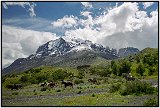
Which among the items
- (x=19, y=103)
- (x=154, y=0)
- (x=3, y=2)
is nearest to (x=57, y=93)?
(x=19, y=103)

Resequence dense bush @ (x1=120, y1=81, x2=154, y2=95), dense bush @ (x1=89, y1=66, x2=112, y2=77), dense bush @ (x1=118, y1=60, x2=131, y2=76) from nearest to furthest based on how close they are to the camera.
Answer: dense bush @ (x1=120, y1=81, x2=154, y2=95) → dense bush @ (x1=118, y1=60, x2=131, y2=76) → dense bush @ (x1=89, y1=66, x2=112, y2=77)

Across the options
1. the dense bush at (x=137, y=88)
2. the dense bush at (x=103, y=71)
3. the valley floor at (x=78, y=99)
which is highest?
the dense bush at (x=103, y=71)

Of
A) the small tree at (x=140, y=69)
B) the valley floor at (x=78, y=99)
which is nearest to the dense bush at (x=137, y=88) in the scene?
the valley floor at (x=78, y=99)

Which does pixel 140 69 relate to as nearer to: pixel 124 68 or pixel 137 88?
pixel 124 68

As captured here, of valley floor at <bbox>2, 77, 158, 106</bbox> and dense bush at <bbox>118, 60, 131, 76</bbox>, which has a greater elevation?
dense bush at <bbox>118, 60, 131, 76</bbox>

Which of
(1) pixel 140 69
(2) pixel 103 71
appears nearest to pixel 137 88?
(1) pixel 140 69

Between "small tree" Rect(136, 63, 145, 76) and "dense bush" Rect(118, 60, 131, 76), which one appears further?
"dense bush" Rect(118, 60, 131, 76)

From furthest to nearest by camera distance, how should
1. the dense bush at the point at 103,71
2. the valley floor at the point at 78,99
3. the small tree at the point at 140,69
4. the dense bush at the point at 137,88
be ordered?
the dense bush at the point at 103,71
the small tree at the point at 140,69
the dense bush at the point at 137,88
the valley floor at the point at 78,99

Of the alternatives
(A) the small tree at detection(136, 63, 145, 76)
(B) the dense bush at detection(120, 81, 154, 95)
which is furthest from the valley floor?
(A) the small tree at detection(136, 63, 145, 76)

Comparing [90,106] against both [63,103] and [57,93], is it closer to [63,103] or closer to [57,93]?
[63,103]

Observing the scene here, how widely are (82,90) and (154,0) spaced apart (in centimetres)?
925

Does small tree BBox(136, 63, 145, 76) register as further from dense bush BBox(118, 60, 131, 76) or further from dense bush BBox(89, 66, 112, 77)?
dense bush BBox(89, 66, 112, 77)

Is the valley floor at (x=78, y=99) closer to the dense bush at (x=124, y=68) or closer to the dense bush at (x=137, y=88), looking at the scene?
the dense bush at (x=137, y=88)

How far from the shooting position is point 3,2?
63.2ft
